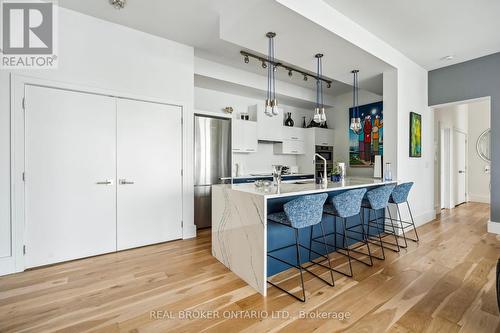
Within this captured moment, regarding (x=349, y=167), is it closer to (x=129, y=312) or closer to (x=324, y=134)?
(x=324, y=134)

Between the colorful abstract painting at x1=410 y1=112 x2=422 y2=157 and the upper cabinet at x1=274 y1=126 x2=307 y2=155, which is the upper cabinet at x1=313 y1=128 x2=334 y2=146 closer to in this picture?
the upper cabinet at x1=274 y1=126 x2=307 y2=155

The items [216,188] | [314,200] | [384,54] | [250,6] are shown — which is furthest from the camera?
[384,54]

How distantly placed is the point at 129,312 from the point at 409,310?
87.8 inches

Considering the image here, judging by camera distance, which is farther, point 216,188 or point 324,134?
point 324,134

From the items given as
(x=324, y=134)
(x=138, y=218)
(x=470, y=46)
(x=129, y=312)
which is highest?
(x=470, y=46)

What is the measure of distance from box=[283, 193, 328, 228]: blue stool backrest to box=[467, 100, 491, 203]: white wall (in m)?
6.89

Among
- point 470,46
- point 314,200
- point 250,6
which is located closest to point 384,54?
point 470,46

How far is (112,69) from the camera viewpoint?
10.0 ft

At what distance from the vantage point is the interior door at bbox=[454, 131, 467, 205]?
612 cm

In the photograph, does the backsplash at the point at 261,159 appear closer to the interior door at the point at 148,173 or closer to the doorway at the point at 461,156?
the interior door at the point at 148,173

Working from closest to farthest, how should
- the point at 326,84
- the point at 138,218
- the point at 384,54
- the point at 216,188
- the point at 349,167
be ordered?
1. the point at 216,188
2. the point at 138,218
3. the point at 384,54
4. the point at 326,84
5. the point at 349,167

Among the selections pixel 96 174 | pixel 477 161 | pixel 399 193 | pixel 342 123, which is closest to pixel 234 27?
pixel 96 174

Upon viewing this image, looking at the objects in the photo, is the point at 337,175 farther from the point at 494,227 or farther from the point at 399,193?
the point at 494,227

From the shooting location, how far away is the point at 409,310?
74.6 inches
